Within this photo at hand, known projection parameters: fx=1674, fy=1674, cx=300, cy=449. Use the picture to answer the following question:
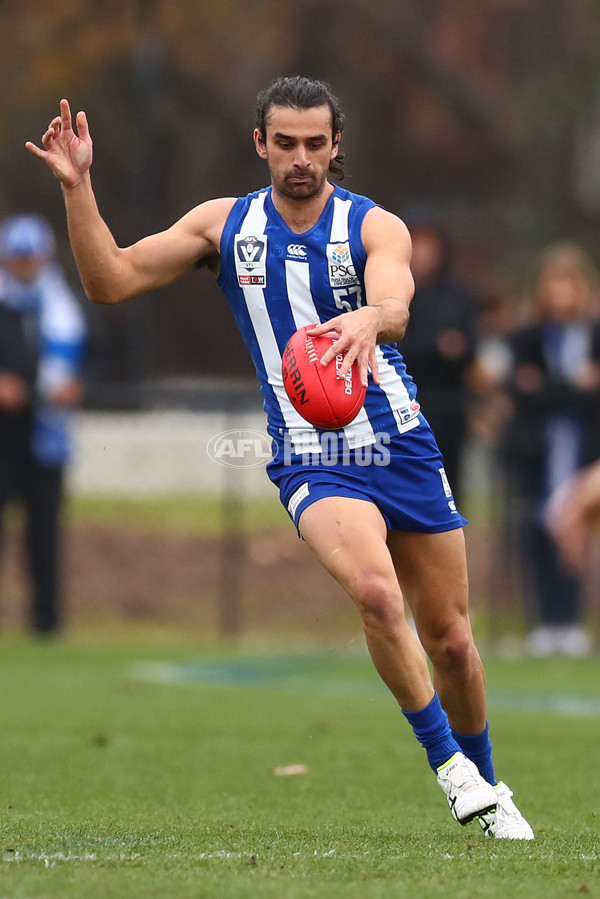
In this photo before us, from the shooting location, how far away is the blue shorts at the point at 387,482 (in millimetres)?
5508

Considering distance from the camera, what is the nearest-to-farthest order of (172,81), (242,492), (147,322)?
1. (242,492)
2. (147,322)
3. (172,81)

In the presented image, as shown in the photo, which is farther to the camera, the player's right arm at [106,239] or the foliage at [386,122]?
the foliage at [386,122]

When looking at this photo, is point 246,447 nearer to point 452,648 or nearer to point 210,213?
point 210,213

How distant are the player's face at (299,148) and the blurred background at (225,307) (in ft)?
7.71

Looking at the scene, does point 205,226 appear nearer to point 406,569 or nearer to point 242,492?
point 406,569

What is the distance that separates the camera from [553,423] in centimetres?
1251

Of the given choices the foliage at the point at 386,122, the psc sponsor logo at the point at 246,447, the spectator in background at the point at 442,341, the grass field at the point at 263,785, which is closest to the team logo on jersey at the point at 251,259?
the psc sponsor logo at the point at 246,447

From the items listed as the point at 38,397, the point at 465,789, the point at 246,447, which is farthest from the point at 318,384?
the point at 38,397

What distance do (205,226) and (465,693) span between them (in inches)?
72.4

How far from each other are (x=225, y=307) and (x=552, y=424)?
14.0 m

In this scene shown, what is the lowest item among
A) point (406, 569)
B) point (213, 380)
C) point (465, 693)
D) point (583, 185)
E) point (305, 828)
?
point (305, 828)

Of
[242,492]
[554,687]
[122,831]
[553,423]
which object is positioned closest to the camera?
[122,831]

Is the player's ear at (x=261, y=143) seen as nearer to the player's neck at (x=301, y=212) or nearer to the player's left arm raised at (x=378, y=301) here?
the player's neck at (x=301, y=212)

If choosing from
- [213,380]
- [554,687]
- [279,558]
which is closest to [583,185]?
[213,380]
